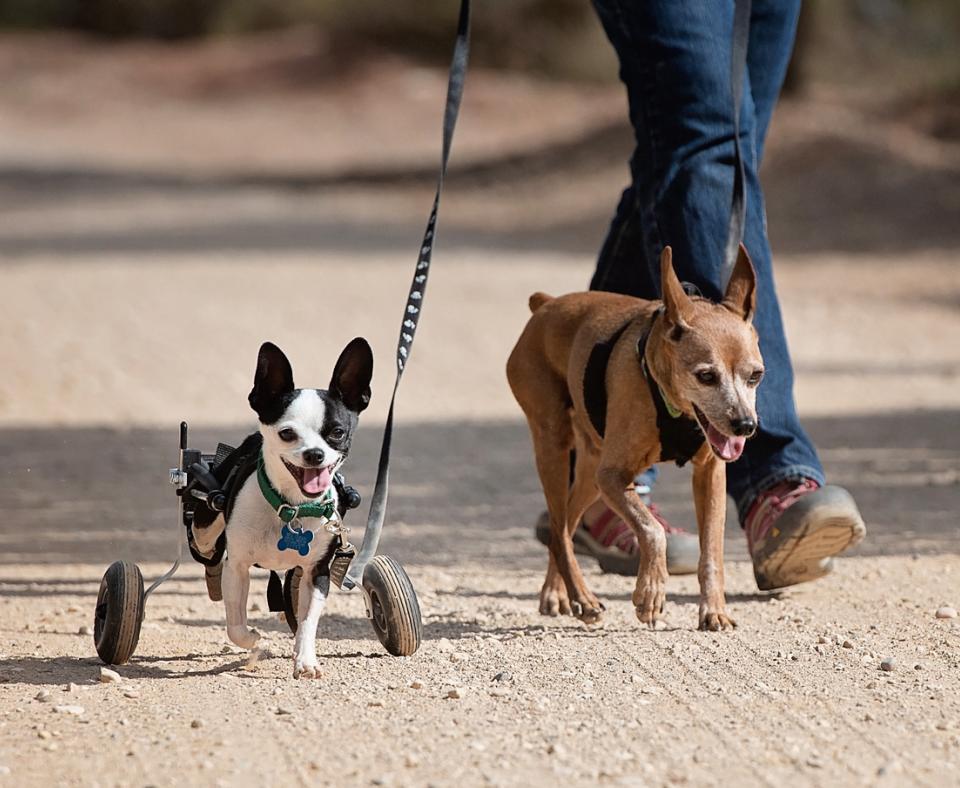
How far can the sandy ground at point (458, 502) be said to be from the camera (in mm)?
3588

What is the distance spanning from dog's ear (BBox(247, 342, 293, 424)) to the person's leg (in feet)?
5.05

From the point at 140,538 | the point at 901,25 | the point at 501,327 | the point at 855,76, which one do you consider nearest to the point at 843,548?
the point at 140,538

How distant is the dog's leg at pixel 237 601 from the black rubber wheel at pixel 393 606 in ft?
1.00

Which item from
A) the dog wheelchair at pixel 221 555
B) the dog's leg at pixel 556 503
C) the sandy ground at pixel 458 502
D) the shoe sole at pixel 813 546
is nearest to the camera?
the sandy ground at pixel 458 502

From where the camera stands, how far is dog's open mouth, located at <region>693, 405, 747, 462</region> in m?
4.24

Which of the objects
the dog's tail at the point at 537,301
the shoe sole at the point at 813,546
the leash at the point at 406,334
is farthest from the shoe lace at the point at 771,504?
the leash at the point at 406,334

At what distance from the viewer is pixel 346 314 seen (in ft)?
40.6

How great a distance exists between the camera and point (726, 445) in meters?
4.25

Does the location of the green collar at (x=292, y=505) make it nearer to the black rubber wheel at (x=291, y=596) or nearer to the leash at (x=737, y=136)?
the black rubber wheel at (x=291, y=596)

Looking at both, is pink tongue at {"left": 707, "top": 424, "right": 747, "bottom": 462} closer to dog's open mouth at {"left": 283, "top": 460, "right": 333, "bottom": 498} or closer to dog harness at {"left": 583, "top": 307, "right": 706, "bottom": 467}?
dog harness at {"left": 583, "top": 307, "right": 706, "bottom": 467}

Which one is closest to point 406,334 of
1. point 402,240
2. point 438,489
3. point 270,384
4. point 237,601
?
point 270,384

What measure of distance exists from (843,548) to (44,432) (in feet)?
15.2

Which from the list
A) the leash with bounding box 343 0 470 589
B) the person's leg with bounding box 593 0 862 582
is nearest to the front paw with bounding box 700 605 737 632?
the person's leg with bounding box 593 0 862 582

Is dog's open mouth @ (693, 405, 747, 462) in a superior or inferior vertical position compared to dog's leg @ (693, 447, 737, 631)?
superior
